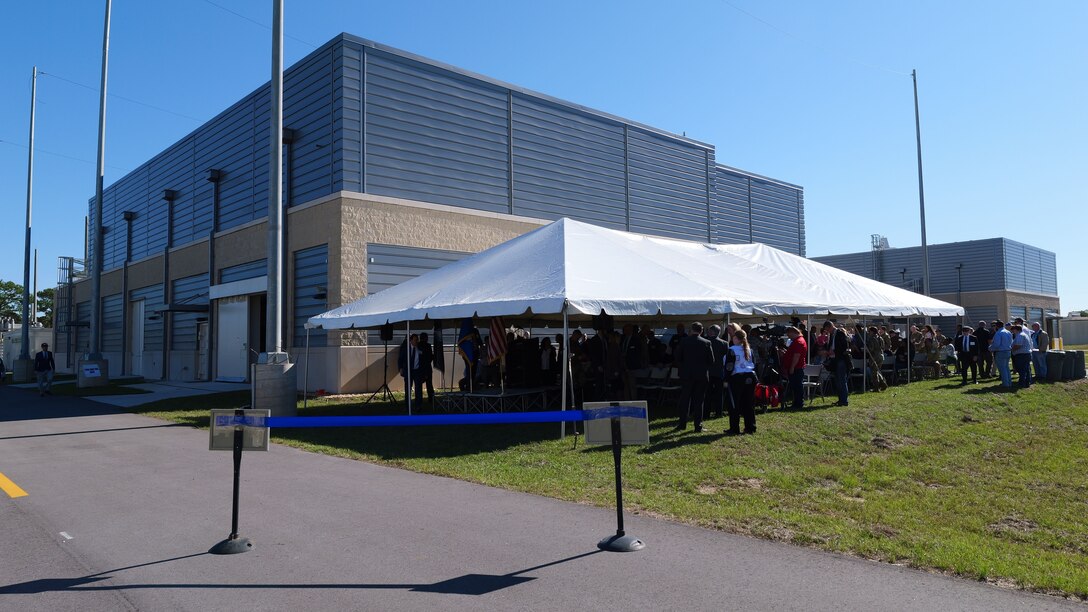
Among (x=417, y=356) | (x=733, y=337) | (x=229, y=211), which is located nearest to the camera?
(x=733, y=337)

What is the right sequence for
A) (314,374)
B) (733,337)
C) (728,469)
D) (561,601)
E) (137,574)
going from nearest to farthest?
(561,601), (137,574), (728,469), (733,337), (314,374)

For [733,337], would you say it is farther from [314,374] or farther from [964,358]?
[314,374]

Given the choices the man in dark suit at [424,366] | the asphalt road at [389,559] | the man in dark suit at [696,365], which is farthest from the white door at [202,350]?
the man in dark suit at [696,365]

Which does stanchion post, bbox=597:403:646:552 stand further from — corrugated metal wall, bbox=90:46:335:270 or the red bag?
corrugated metal wall, bbox=90:46:335:270

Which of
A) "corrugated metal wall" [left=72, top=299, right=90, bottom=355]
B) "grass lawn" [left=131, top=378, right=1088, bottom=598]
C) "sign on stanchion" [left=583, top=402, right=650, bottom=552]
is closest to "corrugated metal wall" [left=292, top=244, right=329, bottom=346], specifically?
"grass lawn" [left=131, top=378, right=1088, bottom=598]

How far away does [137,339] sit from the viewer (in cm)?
3403

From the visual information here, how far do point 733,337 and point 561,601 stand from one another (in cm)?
753

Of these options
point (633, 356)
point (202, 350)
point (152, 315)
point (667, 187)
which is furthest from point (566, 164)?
point (152, 315)

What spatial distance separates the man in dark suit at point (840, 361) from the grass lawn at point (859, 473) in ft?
1.11

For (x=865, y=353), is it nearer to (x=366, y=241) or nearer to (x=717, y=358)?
(x=717, y=358)

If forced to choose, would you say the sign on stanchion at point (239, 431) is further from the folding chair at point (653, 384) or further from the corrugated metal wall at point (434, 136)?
the corrugated metal wall at point (434, 136)

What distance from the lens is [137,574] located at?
5145 millimetres

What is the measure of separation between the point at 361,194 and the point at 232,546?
51.9ft

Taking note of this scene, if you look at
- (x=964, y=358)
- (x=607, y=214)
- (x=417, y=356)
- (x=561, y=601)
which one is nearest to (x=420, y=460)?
(x=561, y=601)
